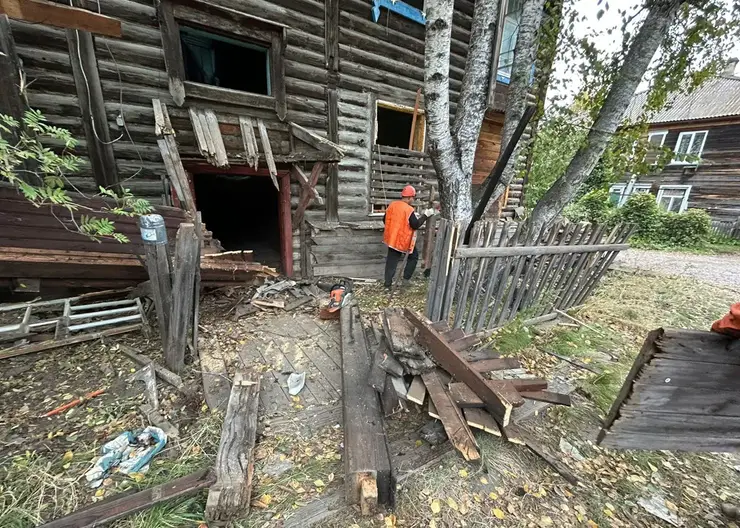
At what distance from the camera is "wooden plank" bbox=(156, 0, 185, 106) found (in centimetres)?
433

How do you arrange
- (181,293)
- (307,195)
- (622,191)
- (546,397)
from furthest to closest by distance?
1. (622,191)
2. (307,195)
3. (181,293)
4. (546,397)

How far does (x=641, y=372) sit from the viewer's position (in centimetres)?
123

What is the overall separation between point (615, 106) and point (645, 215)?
14815 millimetres

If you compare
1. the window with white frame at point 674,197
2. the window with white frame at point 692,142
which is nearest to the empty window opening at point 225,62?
the window with white frame at point 692,142

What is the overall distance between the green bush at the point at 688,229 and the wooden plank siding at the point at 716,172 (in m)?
3.01

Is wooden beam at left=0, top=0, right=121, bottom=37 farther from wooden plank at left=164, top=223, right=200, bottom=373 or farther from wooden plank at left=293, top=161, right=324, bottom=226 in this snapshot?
wooden plank at left=293, top=161, right=324, bottom=226

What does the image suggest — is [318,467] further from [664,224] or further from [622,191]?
[622,191]

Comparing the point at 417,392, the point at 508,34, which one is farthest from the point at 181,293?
the point at 508,34

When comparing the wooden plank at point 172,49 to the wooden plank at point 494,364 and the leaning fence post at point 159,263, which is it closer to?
the leaning fence post at point 159,263

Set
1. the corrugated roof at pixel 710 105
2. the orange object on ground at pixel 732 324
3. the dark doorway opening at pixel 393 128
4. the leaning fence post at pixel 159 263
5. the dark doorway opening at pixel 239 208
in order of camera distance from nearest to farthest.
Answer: the orange object on ground at pixel 732 324, the leaning fence post at pixel 159 263, the dark doorway opening at pixel 239 208, the dark doorway opening at pixel 393 128, the corrugated roof at pixel 710 105

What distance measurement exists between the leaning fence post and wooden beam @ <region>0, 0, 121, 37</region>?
1548mm

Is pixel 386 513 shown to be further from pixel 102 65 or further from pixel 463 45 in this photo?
pixel 463 45

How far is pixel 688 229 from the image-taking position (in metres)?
13.7

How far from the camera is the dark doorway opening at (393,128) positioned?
35.4 feet
